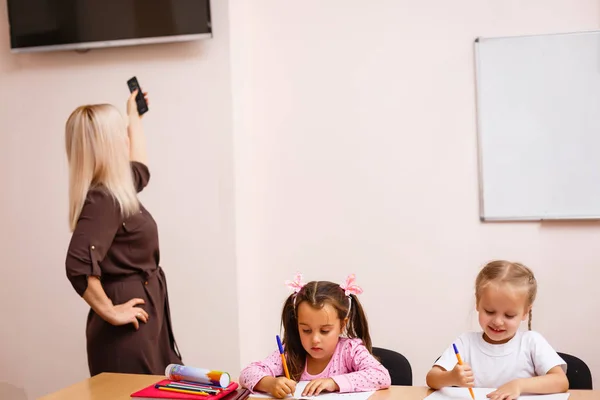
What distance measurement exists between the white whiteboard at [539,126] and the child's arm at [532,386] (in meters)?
1.76

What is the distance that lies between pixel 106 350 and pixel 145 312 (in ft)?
0.64

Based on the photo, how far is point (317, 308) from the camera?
2.23 m

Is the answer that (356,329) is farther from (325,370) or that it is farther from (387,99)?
(387,99)

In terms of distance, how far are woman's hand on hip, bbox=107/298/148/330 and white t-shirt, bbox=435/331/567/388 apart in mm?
1135

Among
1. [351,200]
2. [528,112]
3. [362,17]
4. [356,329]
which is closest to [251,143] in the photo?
[351,200]

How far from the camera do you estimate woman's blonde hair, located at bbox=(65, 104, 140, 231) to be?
106 inches

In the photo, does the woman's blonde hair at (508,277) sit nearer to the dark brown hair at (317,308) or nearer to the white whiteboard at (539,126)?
the dark brown hair at (317,308)

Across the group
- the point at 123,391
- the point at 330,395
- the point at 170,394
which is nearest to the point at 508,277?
the point at 330,395

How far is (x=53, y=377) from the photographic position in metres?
3.99

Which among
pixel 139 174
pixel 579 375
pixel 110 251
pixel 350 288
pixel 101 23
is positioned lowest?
pixel 579 375

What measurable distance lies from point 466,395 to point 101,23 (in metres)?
2.77

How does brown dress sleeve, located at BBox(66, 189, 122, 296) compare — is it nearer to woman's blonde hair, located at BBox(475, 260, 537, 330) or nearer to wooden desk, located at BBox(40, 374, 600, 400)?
wooden desk, located at BBox(40, 374, 600, 400)

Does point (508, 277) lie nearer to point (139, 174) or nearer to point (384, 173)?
point (139, 174)

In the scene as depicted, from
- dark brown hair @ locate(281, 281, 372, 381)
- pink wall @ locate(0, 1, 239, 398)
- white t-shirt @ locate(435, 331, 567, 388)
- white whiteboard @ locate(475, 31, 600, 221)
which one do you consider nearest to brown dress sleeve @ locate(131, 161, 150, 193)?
pink wall @ locate(0, 1, 239, 398)
